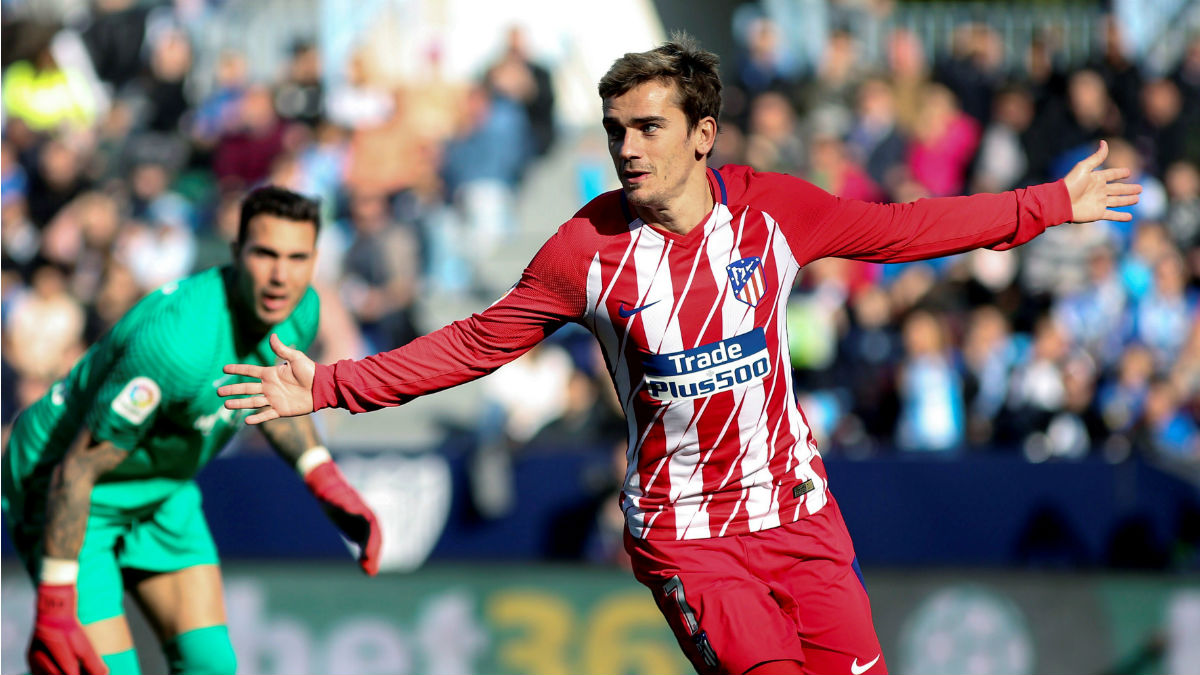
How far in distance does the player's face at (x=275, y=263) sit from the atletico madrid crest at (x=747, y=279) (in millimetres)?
1651

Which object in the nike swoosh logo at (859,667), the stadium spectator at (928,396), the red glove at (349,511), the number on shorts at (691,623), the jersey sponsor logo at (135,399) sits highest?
the jersey sponsor logo at (135,399)

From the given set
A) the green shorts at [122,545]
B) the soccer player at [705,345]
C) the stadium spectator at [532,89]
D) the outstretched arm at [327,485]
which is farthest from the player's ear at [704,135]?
the stadium spectator at [532,89]

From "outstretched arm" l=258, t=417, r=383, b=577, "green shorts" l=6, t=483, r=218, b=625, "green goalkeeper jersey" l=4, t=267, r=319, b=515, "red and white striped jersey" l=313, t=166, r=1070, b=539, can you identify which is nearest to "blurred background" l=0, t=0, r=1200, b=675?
"green shorts" l=6, t=483, r=218, b=625

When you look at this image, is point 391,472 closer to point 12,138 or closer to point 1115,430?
point 1115,430

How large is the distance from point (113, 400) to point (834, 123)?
8647mm

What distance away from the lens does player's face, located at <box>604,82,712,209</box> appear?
4109mm

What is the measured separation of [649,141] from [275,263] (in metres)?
1.60

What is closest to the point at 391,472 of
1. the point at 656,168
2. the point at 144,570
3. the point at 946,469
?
the point at 946,469

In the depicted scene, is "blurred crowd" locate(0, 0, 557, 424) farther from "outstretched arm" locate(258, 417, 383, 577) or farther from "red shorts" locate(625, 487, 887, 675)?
"red shorts" locate(625, 487, 887, 675)

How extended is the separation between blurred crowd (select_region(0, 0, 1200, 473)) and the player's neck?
17.5ft

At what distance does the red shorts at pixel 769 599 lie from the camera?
4.20 m

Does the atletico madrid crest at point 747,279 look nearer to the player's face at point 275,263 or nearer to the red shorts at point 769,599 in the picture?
the red shorts at point 769,599

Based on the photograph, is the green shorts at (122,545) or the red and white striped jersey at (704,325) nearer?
the red and white striped jersey at (704,325)

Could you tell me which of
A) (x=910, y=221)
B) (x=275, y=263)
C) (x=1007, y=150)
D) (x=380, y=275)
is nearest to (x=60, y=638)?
(x=275, y=263)
